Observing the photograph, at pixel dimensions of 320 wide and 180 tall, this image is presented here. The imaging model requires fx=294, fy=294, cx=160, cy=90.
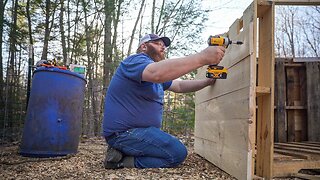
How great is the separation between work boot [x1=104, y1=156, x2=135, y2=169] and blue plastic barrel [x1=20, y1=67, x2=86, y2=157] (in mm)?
1076

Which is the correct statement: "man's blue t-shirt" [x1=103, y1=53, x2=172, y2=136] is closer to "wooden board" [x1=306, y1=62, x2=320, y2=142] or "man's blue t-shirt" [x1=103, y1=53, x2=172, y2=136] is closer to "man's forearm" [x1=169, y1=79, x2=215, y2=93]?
"man's forearm" [x1=169, y1=79, x2=215, y2=93]

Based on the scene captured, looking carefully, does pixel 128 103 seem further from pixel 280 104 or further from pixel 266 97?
pixel 280 104

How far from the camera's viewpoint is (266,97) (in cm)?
207

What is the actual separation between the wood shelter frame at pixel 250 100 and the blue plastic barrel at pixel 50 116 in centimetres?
179

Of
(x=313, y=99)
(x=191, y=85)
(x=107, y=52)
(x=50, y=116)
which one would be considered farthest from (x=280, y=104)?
(x=107, y=52)

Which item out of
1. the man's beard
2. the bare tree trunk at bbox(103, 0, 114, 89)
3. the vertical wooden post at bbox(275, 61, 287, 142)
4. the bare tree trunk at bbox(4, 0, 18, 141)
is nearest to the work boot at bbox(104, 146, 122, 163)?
the man's beard

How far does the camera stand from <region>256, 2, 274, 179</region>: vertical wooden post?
78.8 inches

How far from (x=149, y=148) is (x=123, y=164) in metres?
0.27

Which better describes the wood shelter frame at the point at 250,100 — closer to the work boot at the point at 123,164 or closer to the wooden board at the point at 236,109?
the wooden board at the point at 236,109

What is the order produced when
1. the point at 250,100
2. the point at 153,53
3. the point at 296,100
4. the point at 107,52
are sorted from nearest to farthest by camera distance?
the point at 250,100, the point at 153,53, the point at 296,100, the point at 107,52

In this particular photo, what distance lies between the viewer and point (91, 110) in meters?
6.93

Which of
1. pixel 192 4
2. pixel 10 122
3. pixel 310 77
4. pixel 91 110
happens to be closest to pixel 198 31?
pixel 192 4

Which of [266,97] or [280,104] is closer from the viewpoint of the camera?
[266,97]

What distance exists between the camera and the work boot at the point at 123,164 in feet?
8.18
